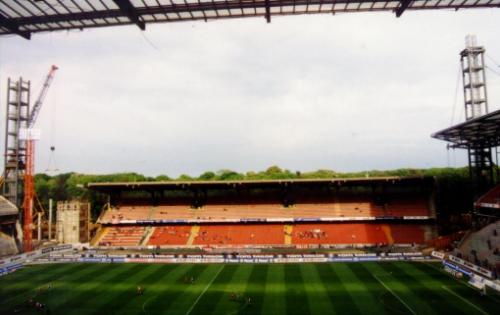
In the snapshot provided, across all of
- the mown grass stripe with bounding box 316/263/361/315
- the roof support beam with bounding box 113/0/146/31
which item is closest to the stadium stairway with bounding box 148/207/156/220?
the mown grass stripe with bounding box 316/263/361/315

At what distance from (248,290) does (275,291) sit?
277 centimetres

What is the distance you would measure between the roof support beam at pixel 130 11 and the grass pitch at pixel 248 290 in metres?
26.9

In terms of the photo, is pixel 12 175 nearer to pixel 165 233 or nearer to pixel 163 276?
pixel 165 233

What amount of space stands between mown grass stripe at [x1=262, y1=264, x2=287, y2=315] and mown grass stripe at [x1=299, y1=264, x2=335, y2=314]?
2.40 metres

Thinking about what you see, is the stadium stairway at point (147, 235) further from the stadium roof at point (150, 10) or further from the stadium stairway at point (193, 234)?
the stadium roof at point (150, 10)

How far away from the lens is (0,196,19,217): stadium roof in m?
65.1

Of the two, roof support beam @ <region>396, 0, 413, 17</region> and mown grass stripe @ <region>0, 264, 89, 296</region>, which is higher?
roof support beam @ <region>396, 0, 413, 17</region>

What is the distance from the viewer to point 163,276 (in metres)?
45.1

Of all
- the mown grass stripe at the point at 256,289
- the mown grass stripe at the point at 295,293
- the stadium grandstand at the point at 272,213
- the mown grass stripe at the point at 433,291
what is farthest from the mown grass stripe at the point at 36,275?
the mown grass stripe at the point at 433,291

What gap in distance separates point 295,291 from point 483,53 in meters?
52.9

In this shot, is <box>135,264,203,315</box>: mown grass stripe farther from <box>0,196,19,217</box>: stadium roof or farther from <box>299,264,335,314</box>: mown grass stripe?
<box>0,196,19,217</box>: stadium roof

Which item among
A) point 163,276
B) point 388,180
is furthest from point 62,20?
point 388,180

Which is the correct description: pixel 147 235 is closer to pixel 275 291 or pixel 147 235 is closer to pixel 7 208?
pixel 7 208

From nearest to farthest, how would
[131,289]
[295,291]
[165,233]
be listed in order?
[295,291]
[131,289]
[165,233]
